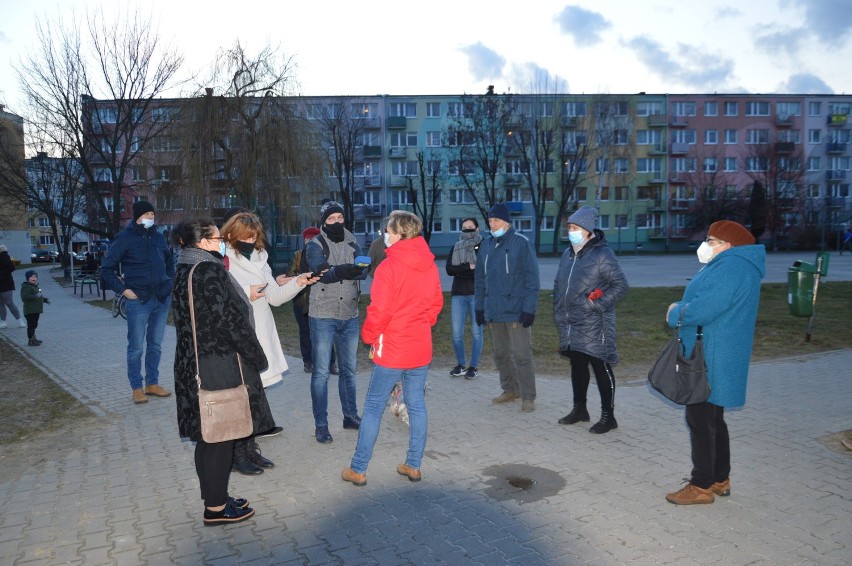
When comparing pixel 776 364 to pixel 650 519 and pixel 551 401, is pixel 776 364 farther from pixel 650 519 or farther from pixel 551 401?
pixel 650 519

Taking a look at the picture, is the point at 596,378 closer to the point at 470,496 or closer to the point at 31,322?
the point at 470,496

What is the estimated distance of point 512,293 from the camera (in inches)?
260

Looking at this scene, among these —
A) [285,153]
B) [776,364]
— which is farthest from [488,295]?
[285,153]

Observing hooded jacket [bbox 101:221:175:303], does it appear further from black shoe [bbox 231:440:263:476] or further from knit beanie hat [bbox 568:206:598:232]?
knit beanie hat [bbox 568:206:598:232]

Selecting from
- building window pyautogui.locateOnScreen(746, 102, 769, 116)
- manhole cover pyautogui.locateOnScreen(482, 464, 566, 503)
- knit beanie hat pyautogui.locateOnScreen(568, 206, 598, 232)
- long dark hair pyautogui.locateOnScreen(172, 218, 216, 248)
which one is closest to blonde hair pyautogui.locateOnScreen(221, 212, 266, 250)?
long dark hair pyautogui.locateOnScreen(172, 218, 216, 248)

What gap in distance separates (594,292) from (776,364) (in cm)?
470

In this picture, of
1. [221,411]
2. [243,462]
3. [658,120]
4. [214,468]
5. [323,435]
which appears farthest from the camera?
[658,120]

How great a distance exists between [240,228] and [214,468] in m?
1.79

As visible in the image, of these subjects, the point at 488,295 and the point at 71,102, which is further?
the point at 71,102

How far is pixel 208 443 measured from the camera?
4.01m

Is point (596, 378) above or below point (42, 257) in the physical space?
above

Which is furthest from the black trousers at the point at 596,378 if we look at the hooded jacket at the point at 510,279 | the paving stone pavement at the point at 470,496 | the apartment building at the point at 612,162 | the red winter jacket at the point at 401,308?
the apartment building at the point at 612,162

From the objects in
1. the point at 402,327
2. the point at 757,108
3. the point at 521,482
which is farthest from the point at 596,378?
the point at 757,108

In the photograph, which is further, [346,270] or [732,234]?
[346,270]
